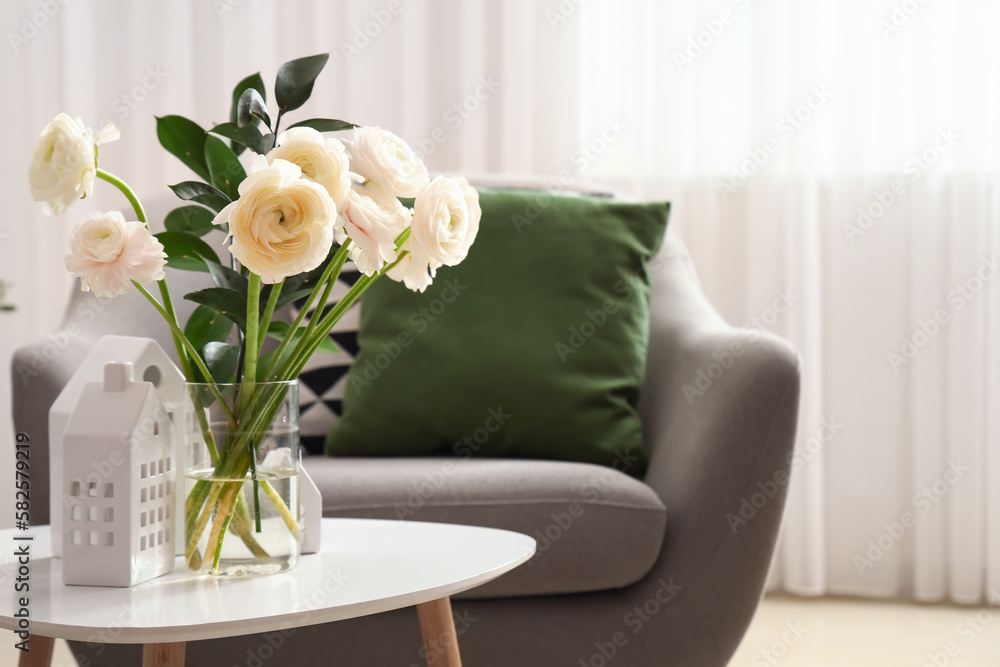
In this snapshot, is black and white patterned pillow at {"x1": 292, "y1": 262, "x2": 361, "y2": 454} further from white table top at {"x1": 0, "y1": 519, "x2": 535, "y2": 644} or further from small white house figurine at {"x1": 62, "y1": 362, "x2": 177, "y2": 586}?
small white house figurine at {"x1": 62, "y1": 362, "x2": 177, "y2": 586}

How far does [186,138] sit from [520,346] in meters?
0.79

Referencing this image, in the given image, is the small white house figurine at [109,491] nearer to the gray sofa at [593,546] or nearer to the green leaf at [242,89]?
the green leaf at [242,89]

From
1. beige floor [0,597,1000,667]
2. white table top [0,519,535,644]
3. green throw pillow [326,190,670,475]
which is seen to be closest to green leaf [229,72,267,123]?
white table top [0,519,535,644]

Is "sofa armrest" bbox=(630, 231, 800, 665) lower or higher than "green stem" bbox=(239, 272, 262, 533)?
lower

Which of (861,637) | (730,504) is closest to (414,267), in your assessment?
(730,504)

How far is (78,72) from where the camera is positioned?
238 centimetres

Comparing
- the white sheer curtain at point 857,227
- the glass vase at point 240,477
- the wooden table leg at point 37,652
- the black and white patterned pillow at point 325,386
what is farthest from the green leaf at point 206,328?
the white sheer curtain at point 857,227

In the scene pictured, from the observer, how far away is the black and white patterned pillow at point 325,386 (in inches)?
62.1

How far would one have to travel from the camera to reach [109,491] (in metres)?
0.69

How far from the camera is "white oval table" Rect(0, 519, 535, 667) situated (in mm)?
592

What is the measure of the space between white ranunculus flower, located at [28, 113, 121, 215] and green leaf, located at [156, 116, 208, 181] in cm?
10

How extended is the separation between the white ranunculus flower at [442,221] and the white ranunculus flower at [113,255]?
7.9 inches

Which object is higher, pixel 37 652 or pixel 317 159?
pixel 317 159

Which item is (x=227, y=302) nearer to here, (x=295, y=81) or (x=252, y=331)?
(x=252, y=331)
